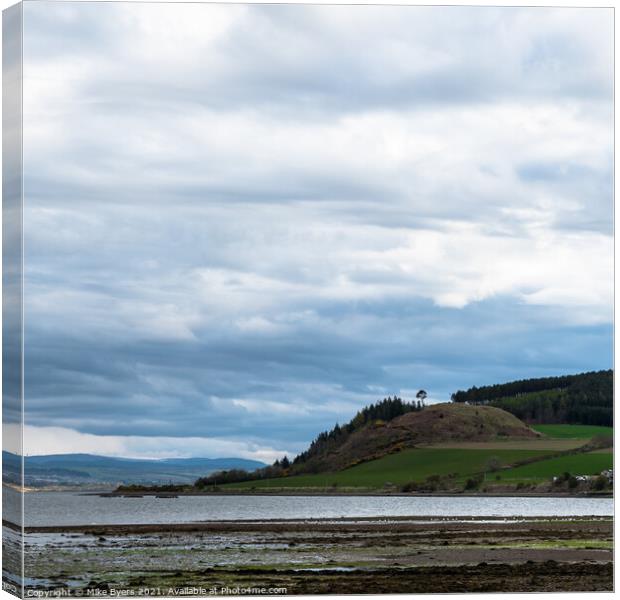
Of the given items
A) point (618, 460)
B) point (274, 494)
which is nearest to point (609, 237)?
point (618, 460)

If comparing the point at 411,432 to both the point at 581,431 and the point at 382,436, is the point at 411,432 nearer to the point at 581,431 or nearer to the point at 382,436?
the point at 382,436

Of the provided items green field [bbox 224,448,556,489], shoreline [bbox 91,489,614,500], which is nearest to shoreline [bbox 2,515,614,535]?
shoreline [bbox 91,489,614,500]

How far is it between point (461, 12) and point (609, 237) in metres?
6.74

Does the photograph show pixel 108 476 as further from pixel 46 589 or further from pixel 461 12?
pixel 461 12

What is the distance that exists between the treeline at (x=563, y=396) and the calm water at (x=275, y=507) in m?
2.28

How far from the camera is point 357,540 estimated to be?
123 ft

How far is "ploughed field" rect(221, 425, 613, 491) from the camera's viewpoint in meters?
40.2

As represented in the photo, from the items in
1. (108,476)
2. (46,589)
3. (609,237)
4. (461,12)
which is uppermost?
(461,12)

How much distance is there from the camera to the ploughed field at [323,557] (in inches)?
1373

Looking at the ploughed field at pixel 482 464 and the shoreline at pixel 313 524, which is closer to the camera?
the shoreline at pixel 313 524

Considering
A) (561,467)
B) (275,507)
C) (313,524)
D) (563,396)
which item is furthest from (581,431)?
(275,507)

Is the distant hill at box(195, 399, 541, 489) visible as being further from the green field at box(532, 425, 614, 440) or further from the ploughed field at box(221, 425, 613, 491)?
the green field at box(532, 425, 614, 440)

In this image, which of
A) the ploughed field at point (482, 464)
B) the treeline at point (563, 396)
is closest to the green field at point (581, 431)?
the ploughed field at point (482, 464)

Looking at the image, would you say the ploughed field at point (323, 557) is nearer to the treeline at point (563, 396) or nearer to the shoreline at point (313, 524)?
the shoreline at point (313, 524)
